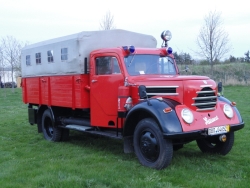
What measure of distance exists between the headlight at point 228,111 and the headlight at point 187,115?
3.06ft

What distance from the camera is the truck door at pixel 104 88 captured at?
24.5ft

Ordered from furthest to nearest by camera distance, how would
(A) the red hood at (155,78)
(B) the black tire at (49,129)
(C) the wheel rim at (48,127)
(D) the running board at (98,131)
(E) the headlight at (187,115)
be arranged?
(C) the wheel rim at (48,127)
(B) the black tire at (49,129)
(D) the running board at (98,131)
(A) the red hood at (155,78)
(E) the headlight at (187,115)

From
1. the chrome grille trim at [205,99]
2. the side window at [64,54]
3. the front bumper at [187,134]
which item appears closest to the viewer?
the front bumper at [187,134]

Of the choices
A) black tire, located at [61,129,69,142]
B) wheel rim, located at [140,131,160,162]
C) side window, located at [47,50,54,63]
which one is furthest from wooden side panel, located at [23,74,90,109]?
wheel rim, located at [140,131,160,162]

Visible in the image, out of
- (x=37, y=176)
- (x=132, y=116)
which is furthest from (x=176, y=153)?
(x=37, y=176)

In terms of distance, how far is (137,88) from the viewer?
692 cm

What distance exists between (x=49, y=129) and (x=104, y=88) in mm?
3135

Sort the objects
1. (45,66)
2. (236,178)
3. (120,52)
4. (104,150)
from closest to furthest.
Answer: (236,178) → (120,52) → (104,150) → (45,66)

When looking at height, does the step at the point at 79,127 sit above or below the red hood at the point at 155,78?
below

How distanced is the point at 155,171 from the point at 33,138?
5030mm

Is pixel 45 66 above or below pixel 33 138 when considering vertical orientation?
above

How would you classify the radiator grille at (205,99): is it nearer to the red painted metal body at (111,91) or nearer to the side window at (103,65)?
the red painted metal body at (111,91)

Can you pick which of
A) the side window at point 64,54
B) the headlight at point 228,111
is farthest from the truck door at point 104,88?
the headlight at point 228,111

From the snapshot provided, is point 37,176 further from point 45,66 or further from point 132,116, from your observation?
point 45,66
